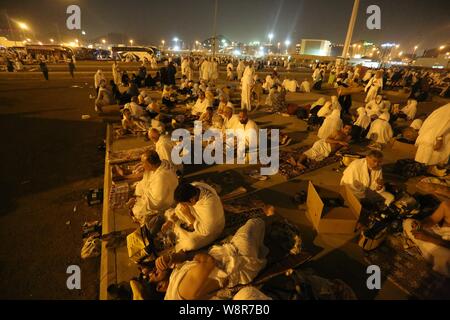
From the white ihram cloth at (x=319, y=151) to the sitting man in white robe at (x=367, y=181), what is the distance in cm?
186

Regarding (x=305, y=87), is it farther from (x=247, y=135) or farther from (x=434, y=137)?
(x=434, y=137)

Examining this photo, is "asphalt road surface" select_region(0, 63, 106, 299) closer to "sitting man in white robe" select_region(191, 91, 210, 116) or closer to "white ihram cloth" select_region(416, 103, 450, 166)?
"sitting man in white robe" select_region(191, 91, 210, 116)

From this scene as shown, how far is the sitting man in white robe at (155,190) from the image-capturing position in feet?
12.7

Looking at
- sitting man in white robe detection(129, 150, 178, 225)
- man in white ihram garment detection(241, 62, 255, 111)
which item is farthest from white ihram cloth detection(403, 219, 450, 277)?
man in white ihram garment detection(241, 62, 255, 111)

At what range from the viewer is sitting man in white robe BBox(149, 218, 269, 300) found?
7.88 feet

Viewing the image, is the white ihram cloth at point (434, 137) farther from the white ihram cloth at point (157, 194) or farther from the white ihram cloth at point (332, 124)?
the white ihram cloth at point (157, 194)

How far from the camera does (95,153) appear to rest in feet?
24.0

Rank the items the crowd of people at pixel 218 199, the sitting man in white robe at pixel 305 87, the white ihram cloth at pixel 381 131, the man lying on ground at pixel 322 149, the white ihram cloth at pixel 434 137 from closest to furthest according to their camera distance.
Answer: the crowd of people at pixel 218 199 → the white ihram cloth at pixel 434 137 → the man lying on ground at pixel 322 149 → the white ihram cloth at pixel 381 131 → the sitting man in white robe at pixel 305 87

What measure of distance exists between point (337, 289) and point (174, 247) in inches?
85.4

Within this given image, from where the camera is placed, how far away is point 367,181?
4355mm

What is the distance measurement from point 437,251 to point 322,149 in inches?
137

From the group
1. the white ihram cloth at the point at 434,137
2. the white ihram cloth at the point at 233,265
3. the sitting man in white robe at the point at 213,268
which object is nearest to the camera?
the sitting man in white robe at the point at 213,268

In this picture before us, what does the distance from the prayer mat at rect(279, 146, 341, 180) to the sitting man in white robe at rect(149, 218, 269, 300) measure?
2.68m

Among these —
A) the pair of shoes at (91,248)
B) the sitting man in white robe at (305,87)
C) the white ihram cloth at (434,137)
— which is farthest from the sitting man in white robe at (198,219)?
the sitting man in white robe at (305,87)
